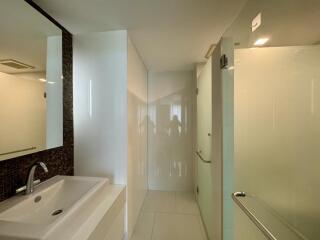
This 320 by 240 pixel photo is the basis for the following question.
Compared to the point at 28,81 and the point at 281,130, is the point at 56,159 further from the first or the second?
the point at 281,130

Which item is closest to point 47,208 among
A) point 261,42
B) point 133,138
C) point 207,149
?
point 133,138

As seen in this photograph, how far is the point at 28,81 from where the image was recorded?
1.21 metres

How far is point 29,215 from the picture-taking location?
101 cm

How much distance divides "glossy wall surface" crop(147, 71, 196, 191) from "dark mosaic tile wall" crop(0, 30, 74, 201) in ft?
5.25

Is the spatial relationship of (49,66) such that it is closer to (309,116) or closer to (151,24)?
(151,24)

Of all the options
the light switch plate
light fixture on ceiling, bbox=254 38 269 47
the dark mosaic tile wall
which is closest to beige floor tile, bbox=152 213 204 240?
the dark mosaic tile wall

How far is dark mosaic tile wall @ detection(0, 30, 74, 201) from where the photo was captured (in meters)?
1.06

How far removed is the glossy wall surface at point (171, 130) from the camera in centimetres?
302

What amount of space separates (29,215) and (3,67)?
3.14ft

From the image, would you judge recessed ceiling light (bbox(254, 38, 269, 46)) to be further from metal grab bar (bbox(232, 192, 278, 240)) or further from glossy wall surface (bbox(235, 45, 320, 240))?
metal grab bar (bbox(232, 192, 278, 240))

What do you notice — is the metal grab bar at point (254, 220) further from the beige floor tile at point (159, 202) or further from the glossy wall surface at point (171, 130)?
the glossy wall surface at point (171, 130)

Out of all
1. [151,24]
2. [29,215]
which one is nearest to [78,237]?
[29,215]

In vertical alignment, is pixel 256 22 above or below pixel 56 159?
above

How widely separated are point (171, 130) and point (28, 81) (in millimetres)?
2253
